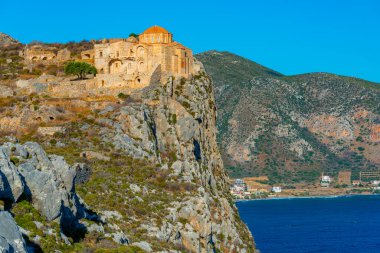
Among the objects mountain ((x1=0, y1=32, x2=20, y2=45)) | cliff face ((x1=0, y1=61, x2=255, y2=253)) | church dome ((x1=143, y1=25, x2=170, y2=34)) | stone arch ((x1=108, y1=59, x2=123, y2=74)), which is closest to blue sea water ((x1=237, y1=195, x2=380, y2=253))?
mountain ((x1=0, y1=32, x2=20, y2=45))

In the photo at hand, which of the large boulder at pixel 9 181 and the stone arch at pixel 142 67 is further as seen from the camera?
the stone arch at pixel 142 67

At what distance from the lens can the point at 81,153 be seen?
6375cm

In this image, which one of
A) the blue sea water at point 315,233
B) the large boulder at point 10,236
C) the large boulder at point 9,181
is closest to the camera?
the large boulder at point 10,236

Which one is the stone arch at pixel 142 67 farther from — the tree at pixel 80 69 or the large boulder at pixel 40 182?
the large boulder at pixel 40 182

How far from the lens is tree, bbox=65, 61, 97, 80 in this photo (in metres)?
84.6

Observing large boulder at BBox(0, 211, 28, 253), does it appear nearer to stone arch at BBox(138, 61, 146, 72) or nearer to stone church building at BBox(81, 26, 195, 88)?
stone church building at BBox(81, 26, 195, 88)

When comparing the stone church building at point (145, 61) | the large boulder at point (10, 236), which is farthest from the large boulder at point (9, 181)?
the stone church building at point (145, 61)

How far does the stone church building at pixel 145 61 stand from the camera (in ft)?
254

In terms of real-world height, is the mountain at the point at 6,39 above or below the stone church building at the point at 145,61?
above

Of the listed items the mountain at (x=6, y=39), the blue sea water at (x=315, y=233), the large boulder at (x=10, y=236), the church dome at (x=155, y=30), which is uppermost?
the mountain at (x=6, y=39)

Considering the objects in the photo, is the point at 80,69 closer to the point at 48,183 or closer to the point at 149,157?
the point at 149,157

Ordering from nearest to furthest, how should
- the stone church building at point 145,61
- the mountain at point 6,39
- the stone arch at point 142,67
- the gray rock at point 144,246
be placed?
the gray rock at point 144,246, the stone church building at point 145,61, the stone arch at point 142,67, the mountain at point 6,39

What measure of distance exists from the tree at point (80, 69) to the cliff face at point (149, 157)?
700 centimetres

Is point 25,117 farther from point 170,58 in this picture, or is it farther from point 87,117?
point 170,58
